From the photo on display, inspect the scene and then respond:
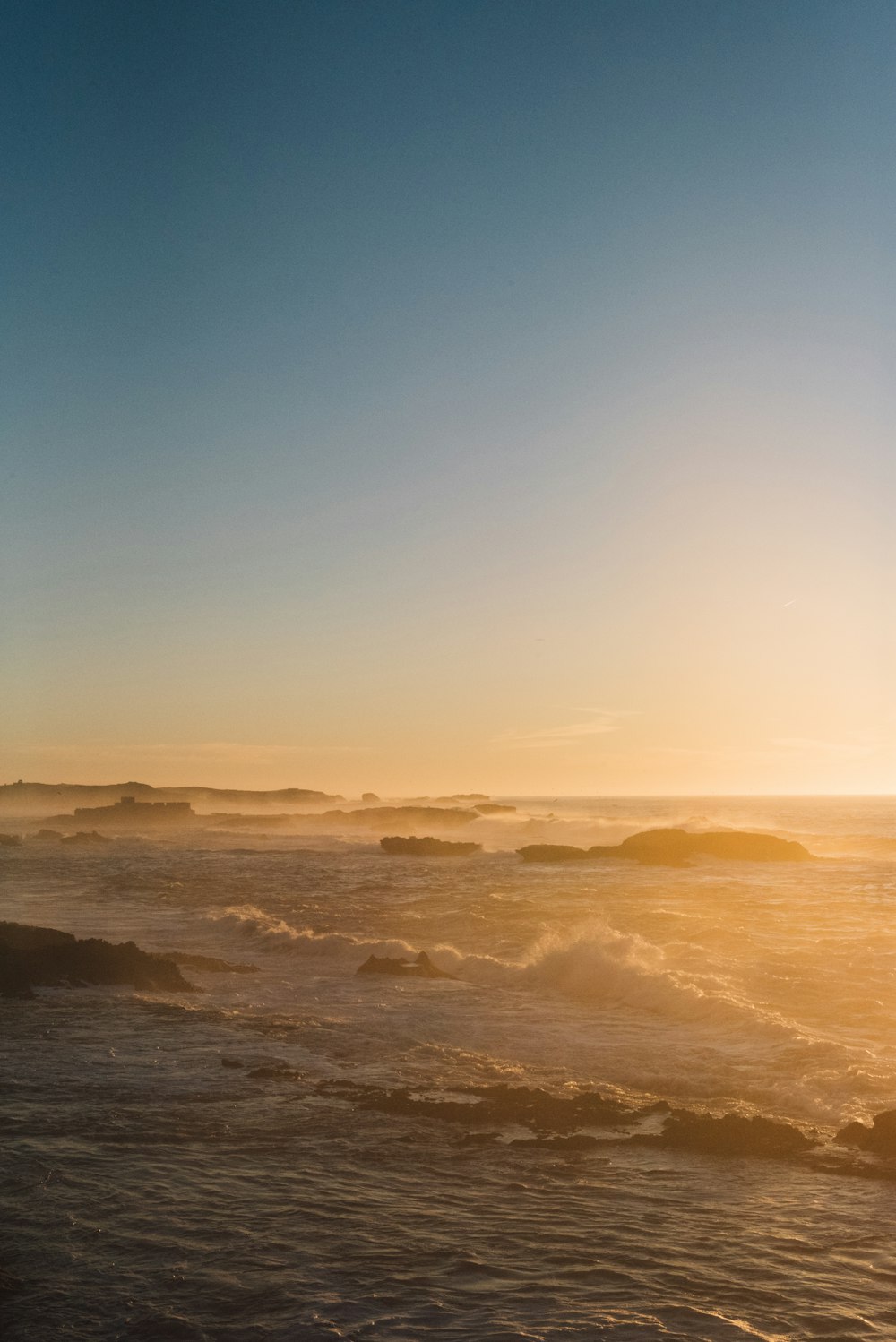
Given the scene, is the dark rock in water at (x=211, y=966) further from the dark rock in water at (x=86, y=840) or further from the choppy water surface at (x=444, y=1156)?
the dark rock in water at (x=86, y=840)

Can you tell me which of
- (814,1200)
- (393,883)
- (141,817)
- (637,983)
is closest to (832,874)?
(393,883)

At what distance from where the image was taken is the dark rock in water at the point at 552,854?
6719cm

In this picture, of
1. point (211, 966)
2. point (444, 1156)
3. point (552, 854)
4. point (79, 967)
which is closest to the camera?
point (444, 1156)

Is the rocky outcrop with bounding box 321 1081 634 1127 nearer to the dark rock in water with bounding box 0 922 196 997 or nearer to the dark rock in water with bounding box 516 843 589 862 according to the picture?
the dark rock in water with bounding box 0 922 196 997

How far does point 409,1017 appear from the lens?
1952 centimetres

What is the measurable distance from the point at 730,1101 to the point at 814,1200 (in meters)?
3.76

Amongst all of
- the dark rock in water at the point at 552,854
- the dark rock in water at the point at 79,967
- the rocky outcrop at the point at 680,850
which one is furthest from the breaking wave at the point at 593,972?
the dark rock in water at the point at 552,854

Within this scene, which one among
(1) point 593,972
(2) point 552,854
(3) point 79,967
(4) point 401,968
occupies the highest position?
(1) point 593,972

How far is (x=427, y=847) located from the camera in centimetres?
7600

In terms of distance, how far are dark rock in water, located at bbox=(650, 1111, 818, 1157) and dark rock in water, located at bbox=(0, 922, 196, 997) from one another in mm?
13522

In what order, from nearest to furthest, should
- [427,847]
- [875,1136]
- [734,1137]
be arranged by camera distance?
[875,1136], [734,1137], [427,847]

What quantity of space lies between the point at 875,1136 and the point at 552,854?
186 feet

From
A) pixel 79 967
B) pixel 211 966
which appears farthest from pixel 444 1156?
pixel 211 966

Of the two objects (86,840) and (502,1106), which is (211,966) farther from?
(86,840)
